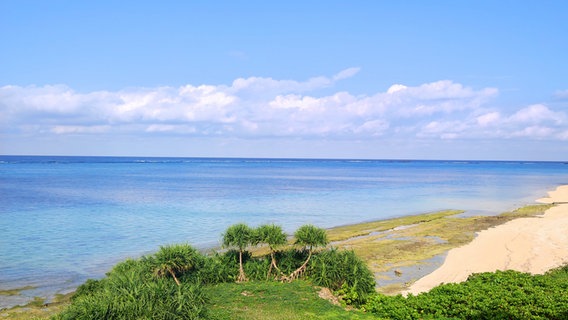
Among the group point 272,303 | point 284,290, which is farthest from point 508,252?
point 272,303

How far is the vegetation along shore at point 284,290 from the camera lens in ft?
44.7

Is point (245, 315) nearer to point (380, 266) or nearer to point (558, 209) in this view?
point (380, 266)

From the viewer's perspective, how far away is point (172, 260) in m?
18.4

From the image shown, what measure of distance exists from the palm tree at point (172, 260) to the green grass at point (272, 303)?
1.47m

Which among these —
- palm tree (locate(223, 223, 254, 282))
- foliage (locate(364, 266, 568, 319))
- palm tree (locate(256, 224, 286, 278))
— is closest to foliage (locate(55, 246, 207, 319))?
palm tree (locate(223, 223, 254, 282))

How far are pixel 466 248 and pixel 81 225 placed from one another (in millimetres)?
32931

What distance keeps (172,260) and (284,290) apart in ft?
15.2

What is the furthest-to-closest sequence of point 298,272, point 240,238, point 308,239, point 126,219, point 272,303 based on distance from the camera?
1. point 126,219
2. point 308,239
3. point 298,272
4. point 240,238
5. point 272,303

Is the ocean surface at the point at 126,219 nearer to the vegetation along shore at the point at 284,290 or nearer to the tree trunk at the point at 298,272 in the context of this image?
the vegetation along shore at the point at 284,290

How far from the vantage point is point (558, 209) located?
175 feet

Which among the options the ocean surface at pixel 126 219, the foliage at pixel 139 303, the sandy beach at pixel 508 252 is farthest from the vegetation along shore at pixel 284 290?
the ocean surface at pixel 126 219

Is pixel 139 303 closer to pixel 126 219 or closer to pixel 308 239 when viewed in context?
pixel 308 239

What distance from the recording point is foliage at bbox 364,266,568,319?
1460 cm

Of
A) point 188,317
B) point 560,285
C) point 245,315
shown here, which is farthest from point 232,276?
point 560,285
